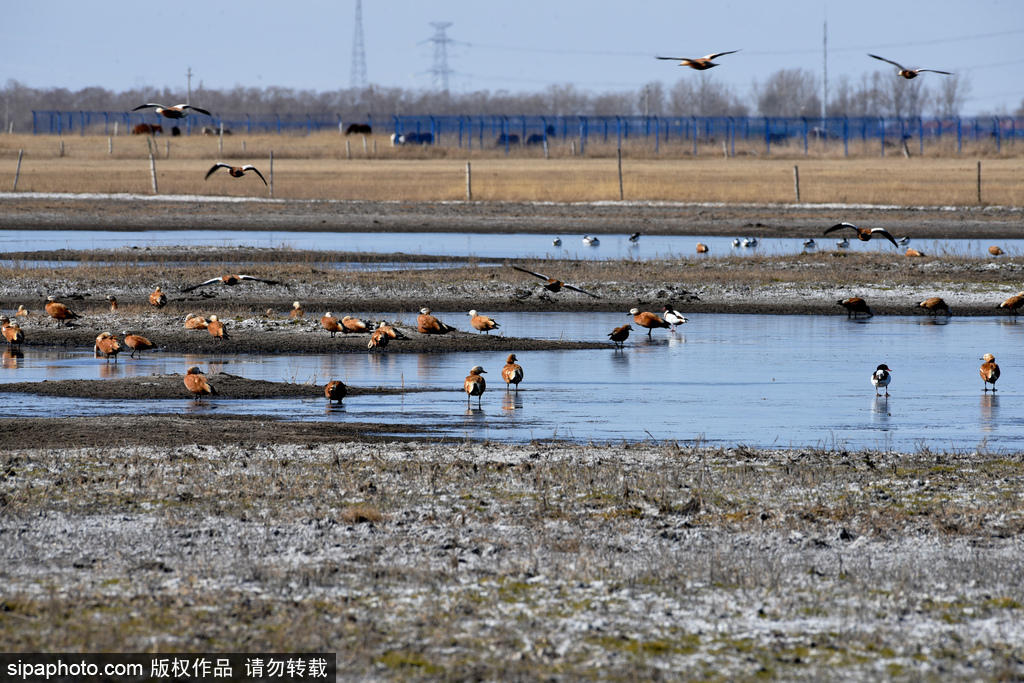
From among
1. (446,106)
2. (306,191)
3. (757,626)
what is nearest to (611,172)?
(306,191)

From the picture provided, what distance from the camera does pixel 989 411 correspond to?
46.7 feet

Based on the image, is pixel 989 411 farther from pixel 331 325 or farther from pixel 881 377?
Answer: pixel 331 325

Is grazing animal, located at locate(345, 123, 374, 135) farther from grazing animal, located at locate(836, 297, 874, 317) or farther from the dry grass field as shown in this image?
grazing animal, located at locate(836, 297, 874, 317)

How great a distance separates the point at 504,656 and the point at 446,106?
628ft

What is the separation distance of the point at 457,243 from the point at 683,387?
21.8 meters

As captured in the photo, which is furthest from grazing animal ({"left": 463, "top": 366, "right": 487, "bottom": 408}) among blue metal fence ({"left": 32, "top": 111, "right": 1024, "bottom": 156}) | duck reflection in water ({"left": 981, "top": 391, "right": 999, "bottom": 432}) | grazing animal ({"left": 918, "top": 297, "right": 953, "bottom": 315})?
blue metal fence ({"left": 32, "top": 111, "right": 1024, "bottom": 156})

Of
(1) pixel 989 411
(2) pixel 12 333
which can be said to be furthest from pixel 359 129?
(1) pixel 989 411

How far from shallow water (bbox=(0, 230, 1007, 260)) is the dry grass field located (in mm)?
Result: 9460

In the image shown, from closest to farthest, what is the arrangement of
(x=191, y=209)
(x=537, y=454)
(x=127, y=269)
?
1. (x=537, y=454)
2. (x=127, y=269)
3. (x=191, y=209)

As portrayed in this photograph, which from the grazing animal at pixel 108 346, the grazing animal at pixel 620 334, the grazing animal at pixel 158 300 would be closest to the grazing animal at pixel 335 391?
the grazing animal at pixel 108 346

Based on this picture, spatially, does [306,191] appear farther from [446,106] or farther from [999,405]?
[446,106]

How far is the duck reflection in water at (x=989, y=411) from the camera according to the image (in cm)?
1335

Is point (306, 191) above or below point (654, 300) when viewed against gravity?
above

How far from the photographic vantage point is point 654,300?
2594 centimetres
